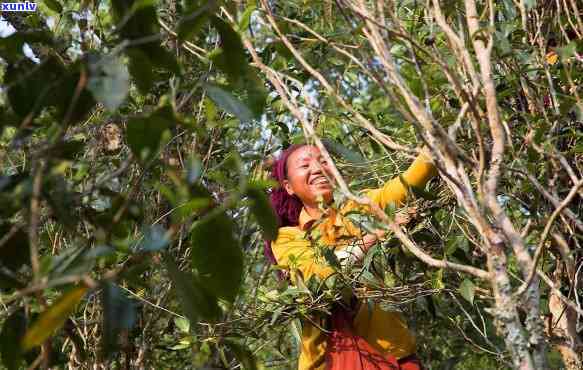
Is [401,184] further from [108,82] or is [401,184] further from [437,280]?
[108,82]

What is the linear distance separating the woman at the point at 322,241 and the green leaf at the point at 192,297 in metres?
1.14

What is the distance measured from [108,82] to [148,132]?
74 millimetres

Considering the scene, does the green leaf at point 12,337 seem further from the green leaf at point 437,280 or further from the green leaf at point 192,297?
the green leaf at point 437,280

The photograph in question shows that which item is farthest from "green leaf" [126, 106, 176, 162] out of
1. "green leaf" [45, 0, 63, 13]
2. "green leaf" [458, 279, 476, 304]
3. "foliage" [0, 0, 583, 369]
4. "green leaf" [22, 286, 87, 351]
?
"green leaf" [45, 0, 63, 13]

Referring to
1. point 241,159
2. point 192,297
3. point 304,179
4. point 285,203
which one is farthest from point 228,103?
point 285,203

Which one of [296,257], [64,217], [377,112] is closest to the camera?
[64,217]

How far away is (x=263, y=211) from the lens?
3.49ft

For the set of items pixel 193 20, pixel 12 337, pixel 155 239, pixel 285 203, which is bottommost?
pixel 285 203

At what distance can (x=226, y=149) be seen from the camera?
3336 mm

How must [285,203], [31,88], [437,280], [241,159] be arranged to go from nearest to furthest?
[31,88] < [241,159] < [437,280] < [285,203]

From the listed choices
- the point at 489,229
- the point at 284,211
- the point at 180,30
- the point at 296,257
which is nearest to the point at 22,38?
the point at 180,30

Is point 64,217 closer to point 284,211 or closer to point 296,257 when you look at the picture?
point 296,257

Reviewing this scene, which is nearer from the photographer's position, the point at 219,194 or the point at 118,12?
the point at 118,12

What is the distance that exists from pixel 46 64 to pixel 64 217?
283 mm
